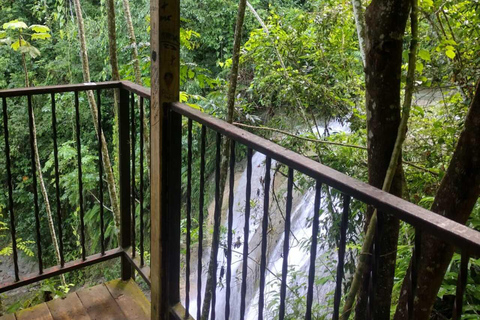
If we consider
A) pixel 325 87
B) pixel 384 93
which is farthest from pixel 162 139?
pixel 325 87

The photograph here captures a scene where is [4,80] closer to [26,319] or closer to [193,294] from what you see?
[193,294]

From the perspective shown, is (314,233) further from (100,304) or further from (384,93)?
(100,304)

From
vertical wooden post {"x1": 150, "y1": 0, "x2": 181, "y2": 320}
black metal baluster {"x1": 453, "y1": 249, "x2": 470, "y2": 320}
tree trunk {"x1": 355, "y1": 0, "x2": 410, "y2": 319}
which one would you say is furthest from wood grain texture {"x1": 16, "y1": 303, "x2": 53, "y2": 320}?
black metal baluster {"x1": 453, "y1": 249, "x2": 470, "y2": 320}

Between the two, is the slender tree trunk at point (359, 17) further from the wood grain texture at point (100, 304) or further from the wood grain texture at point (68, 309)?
the wood grain texture at point (68, 309)

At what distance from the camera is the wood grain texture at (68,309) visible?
6.73ft

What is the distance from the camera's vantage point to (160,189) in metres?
1.65

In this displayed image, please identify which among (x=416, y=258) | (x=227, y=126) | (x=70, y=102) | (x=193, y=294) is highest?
(x=227, y=126)

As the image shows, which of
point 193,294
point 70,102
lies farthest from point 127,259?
point 70,102

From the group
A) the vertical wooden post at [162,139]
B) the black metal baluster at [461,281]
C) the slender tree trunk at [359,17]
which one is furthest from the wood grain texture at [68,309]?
the slender tree trunk at [359,17]

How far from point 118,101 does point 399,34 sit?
4.37 ft

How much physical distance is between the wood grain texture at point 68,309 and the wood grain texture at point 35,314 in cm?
2

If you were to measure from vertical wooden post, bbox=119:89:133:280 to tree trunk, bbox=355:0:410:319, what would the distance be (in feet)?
3.84

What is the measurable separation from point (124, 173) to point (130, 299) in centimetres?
65

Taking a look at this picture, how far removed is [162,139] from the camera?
1601 millimetres
